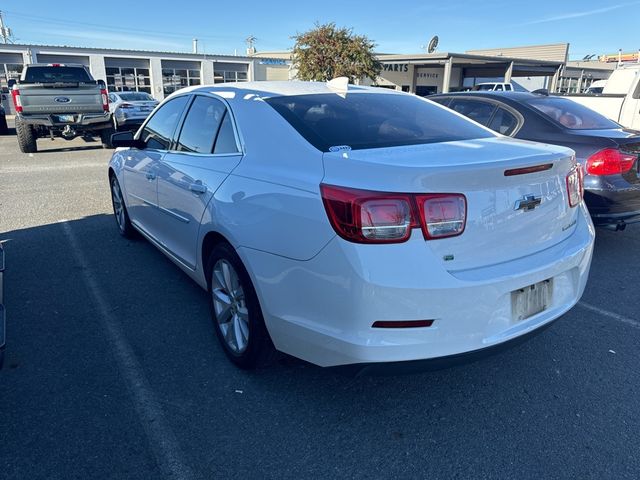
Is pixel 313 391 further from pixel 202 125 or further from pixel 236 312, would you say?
pixel 202 125

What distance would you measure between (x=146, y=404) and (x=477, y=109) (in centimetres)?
506

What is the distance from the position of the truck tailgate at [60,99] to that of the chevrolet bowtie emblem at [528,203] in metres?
12.9

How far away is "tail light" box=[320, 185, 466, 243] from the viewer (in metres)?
2.03

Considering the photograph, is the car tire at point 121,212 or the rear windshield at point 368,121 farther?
the car tire at point 121,212

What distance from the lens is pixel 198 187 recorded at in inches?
123

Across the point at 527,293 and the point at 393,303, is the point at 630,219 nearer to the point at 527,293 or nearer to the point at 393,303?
the point at 527,293

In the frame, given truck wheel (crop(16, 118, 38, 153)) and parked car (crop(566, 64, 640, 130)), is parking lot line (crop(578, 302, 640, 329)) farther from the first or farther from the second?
truck wheel (crop(16, 118, 38, 153))

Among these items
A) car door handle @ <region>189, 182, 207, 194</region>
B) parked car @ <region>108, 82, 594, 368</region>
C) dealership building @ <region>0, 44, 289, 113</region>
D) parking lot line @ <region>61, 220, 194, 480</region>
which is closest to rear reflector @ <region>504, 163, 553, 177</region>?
parked car @ <region>108, 82, 594, 368</region>

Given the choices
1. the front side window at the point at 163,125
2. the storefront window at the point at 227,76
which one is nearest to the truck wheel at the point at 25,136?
the front side window at the point at 163,125

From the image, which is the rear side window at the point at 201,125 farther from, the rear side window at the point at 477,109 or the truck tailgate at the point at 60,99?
the truck tailgate at the point at 60,99

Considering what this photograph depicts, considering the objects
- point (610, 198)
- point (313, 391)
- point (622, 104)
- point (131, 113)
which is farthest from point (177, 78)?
point (313, 391)

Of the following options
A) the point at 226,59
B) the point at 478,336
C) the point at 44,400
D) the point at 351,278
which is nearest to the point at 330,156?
the point at 351,278

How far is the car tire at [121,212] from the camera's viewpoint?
5195 millimetres

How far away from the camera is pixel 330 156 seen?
232cm
